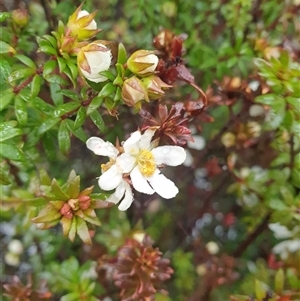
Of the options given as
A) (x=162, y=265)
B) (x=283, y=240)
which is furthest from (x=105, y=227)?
(x=283, y=240)

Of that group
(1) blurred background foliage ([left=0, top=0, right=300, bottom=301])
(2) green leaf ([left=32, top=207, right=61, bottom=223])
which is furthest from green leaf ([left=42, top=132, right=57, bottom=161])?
(2) green leaf ([left=32, top=207, right=61, bottom=223])

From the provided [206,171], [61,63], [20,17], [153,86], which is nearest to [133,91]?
[153,86]

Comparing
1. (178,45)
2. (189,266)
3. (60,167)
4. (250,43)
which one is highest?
(178,45)

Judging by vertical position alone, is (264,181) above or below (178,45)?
below

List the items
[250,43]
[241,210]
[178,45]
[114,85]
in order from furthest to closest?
[241,210], [250,43], [178,45], [114,85]

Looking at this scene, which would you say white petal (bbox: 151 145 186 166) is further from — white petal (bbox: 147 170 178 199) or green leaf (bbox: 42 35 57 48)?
green leaf (bbox: 42 35 57 48)

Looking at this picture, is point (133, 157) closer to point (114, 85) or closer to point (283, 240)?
point (114, 85)

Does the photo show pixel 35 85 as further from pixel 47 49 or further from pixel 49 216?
pixel 49 216
